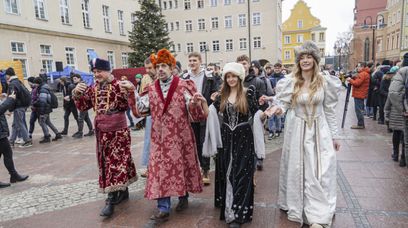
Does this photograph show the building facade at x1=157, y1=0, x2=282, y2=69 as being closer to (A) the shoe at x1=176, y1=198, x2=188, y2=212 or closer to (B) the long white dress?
(A) the shoe at x1=176, y1=198, x2=188, y2=212

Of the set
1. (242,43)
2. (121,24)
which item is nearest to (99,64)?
(121,24)

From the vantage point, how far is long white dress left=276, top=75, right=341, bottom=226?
126 inches

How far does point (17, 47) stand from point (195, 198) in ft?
69.9

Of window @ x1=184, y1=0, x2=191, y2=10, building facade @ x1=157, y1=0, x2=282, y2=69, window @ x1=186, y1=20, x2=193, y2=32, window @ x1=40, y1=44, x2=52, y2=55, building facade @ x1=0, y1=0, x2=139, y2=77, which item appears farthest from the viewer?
window @ x1=186, y1=20, x2=193, y2=32

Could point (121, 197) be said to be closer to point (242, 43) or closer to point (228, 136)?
point (228, 136)

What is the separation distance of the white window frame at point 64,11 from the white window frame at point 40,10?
1.73 meters

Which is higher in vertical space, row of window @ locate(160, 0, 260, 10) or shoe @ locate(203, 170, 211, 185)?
row of window @ locate(160, 0, 260, 10)

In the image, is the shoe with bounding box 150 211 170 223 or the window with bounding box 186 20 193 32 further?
the window with bounding box 186 20 193 32

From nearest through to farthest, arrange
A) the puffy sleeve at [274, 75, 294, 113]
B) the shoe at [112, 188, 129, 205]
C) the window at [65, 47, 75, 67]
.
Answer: the puffy sleeve at [274, 75, 294, 113]
the shoe at [112, 188, 129, 205]
the window at [65, 47, 75, 67]

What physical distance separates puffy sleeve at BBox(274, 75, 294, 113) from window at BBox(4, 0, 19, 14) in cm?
2195

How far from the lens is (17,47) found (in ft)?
66.7

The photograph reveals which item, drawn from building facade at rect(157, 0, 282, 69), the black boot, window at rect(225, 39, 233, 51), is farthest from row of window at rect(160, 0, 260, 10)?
the black boot

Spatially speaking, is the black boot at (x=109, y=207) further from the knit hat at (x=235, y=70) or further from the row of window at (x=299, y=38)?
the row of window at (x=299, y=38)

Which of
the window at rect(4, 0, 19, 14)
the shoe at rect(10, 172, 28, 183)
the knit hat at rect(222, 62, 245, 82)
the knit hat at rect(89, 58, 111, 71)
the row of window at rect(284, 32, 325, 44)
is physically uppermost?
the row of window at rect(284, 32, 325, 44)
